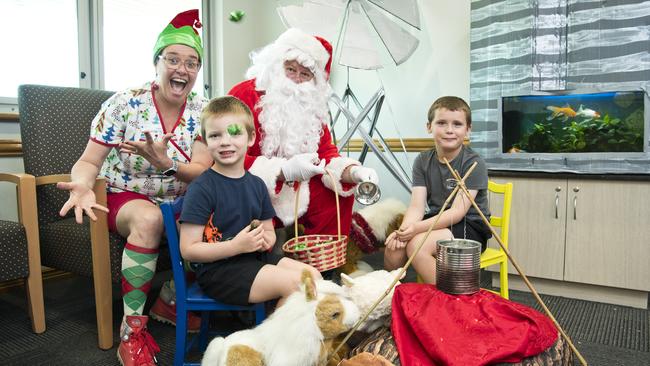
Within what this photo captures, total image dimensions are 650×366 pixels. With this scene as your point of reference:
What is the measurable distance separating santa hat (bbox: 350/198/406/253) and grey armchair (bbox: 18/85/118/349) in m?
1.11

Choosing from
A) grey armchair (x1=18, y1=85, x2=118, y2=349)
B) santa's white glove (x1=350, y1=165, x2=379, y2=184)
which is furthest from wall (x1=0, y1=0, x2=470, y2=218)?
grey armchair (x1=18, y1=85, x2=118, y2=349)

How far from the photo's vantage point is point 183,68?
1.75 m

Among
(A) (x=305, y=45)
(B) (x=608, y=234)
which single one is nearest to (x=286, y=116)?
(A) (x=305, y=45)

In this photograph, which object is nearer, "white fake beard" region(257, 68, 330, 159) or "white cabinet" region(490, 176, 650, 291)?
"white fake beard" region(257, 68, 330, 159)

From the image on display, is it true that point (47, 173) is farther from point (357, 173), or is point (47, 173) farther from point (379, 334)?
point (379, 334)

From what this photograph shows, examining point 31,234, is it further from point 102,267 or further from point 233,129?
point 233,129

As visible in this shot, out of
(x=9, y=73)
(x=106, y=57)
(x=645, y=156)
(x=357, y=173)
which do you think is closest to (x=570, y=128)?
(x=645, y=156)

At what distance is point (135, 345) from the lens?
154 centimetres

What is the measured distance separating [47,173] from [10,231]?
1.25ft

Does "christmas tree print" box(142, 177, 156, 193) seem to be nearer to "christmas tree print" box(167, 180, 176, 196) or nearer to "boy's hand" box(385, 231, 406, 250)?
"christmas tree print" box(167, 180, 176, 196)

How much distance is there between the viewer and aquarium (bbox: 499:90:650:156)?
7.69 feet

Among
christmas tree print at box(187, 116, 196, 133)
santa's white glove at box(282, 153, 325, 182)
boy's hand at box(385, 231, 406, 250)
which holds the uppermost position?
christmas tree print at box(187, 116, 196, 133)

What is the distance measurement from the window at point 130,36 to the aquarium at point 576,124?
2.34 metres

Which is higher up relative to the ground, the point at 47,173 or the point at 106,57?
the point at 106,57
